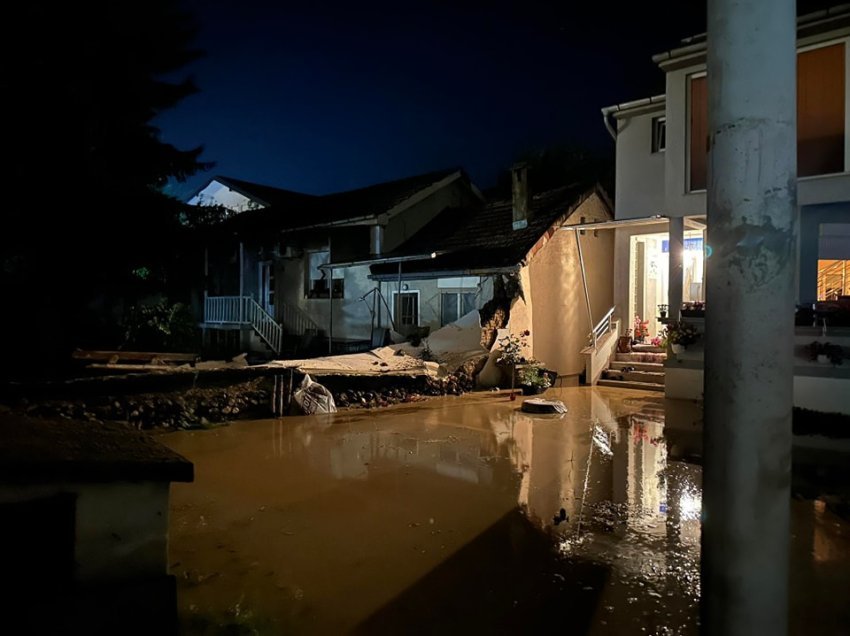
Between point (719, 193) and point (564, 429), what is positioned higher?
point (719, 193)

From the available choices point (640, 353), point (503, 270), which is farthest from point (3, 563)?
point (640, 353)

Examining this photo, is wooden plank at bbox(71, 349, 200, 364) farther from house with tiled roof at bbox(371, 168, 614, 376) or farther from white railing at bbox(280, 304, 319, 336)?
white railing at bbox(280, 304, 319, 336)

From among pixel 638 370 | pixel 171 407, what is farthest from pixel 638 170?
pixel 171 407

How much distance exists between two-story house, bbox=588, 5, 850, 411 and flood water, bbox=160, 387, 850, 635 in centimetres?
304

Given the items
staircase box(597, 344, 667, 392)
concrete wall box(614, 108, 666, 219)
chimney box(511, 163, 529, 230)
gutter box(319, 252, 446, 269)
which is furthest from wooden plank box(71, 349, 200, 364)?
concrete wall box(614, 108, 666, 219)

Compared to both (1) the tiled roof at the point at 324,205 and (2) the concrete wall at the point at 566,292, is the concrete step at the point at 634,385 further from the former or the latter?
(1) the tiled roof at the point at 324,205

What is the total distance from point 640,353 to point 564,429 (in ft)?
21.8

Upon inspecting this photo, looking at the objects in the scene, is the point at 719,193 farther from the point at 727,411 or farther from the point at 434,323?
the point at 434,323

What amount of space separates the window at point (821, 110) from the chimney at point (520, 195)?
273 inches

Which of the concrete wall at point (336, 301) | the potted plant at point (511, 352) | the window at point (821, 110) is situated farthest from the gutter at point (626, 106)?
the concrete wall at point (336, 301)

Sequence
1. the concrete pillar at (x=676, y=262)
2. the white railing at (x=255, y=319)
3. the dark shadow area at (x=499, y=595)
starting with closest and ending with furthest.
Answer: the dark shadow area at (x=499, y=595) → the concrete pillar at (x=676, y=262) → the white railing at (x=255, y=319)

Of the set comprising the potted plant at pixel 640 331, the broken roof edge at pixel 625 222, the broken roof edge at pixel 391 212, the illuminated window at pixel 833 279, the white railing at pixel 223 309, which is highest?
the broken roof edge at pixel 391 212

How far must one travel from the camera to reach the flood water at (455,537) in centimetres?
406

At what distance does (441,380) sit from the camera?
14.2 meters
